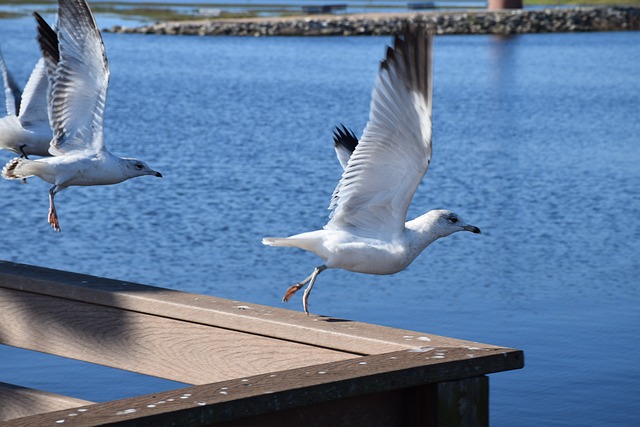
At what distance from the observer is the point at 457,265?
10102 mm

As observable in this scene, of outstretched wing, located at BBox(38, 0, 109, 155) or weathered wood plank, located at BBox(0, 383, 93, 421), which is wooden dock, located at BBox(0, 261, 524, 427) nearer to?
weathered wood plank, located at BBox(0, 383, 93, 421)

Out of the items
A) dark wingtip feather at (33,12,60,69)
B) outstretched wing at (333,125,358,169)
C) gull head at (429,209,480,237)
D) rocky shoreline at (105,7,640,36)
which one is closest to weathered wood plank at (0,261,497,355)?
gull head at (429,209,480,237)

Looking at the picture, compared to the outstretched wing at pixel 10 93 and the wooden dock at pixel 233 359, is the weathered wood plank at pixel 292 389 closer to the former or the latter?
the wooden dock at pixel 233 359

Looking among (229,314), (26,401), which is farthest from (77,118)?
(229,314)

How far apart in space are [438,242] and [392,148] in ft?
21.8

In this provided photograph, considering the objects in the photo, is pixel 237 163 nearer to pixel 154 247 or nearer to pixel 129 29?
pixel 154 247

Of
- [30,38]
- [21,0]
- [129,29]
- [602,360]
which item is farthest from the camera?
[21,0]

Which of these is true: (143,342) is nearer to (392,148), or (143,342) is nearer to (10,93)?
(392,148)

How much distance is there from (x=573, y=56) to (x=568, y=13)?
17450 mm

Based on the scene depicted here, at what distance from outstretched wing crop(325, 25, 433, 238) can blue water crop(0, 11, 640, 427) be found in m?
2.57

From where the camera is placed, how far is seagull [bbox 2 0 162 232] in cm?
659

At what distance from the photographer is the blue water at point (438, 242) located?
7.41 meters

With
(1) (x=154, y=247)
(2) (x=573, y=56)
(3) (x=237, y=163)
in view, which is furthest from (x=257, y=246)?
(2) (x=573, y=56)

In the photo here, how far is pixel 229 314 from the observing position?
2766mm
